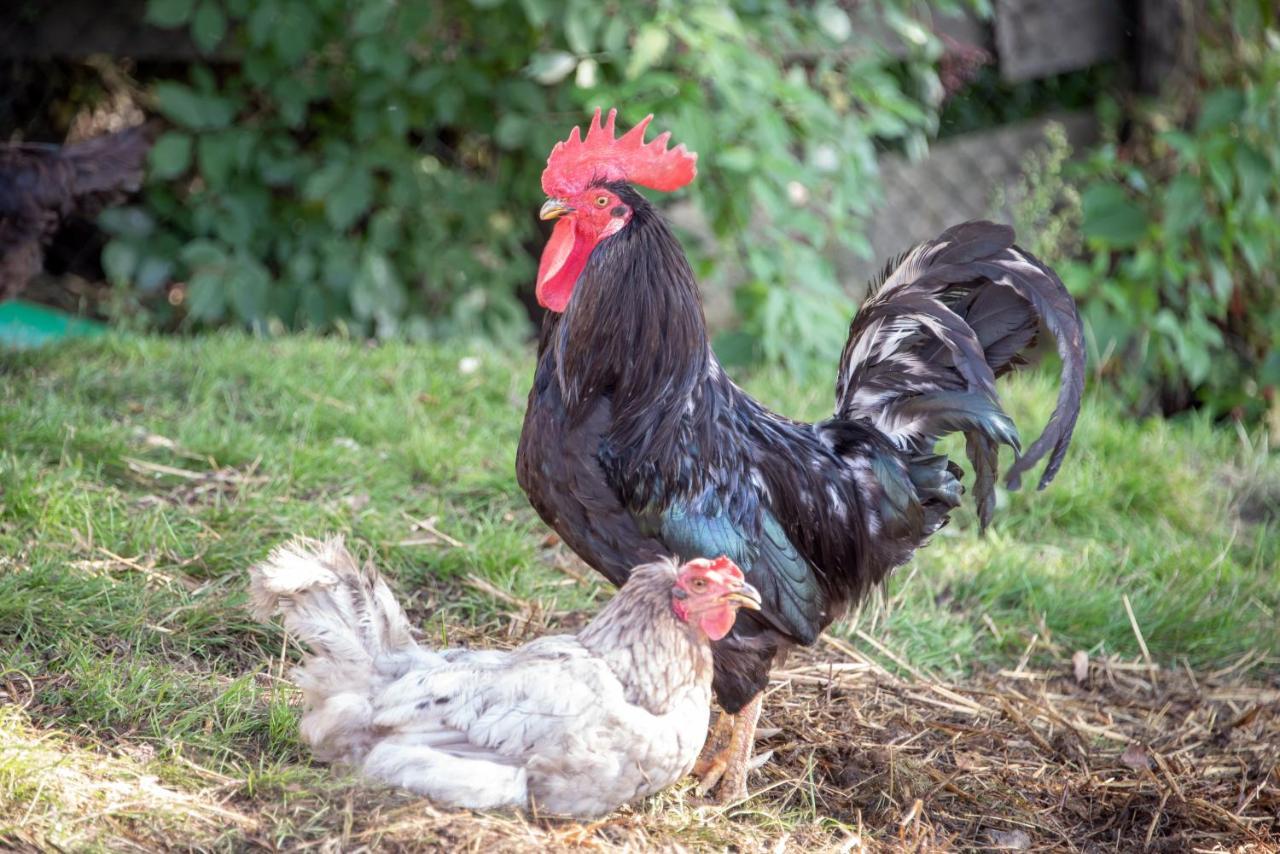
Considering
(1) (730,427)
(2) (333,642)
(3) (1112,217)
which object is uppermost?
(3) (1112,217)

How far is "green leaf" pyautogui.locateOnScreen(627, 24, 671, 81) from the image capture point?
551cm

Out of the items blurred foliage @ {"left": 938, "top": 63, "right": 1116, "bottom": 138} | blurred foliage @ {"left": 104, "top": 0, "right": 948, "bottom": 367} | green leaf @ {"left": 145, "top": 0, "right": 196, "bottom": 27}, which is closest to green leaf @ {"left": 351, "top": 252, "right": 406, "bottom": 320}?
blurred foliage @ {"left": 104, "top": 0, "right": 948, "bottom": 367}

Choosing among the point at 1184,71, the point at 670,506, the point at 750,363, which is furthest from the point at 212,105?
the point at 1184,71

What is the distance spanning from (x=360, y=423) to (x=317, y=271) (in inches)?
78.0

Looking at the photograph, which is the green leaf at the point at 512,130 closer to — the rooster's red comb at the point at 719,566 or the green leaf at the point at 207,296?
the green leaf at the point at 207,296

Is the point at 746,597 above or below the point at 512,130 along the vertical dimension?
below

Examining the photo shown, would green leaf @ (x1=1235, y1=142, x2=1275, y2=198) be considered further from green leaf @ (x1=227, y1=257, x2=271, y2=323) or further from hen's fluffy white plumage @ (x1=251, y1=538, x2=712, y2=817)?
green leaf @ (x1=227, y1=257, x2=271, y2=323)

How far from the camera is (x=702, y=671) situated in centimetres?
306

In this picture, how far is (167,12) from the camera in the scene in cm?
622

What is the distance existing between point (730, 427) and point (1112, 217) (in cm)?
442

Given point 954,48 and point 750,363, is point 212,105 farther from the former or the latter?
point 954,48

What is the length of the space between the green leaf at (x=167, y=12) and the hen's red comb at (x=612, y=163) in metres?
3.56

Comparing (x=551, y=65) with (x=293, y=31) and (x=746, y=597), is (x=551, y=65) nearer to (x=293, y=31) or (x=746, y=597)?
(x=293, y=31)

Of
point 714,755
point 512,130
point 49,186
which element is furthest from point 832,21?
point 714,755
